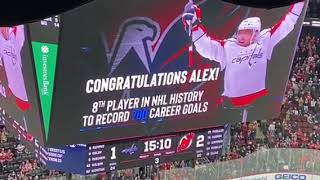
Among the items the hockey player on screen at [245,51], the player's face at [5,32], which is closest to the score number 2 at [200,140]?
the hockey player on screen at [245,51]

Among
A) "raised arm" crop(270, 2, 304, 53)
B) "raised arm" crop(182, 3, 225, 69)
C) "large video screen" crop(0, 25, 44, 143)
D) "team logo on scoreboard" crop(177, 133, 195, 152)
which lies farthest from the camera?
"team logo on scoreboard" crop(177, 133, 195, 152)

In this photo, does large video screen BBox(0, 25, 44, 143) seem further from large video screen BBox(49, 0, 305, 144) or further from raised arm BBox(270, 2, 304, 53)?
raised arm BBox(270, 2, 304, 53)

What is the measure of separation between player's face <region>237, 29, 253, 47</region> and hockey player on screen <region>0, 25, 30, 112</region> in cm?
205

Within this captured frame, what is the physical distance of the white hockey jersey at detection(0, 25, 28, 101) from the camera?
5319mm

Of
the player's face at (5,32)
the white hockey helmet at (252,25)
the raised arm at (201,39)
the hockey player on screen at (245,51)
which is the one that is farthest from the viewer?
the white hockey helmet at (252,25)

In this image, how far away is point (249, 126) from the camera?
11305 millimetres

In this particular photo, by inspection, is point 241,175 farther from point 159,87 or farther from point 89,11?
point 89,11

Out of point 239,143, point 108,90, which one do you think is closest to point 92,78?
point 108,90

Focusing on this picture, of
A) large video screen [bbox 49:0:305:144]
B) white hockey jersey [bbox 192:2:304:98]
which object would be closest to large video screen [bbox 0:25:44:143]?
large video screen [bbox 49:0:305:144]

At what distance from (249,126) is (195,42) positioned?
19.6ft

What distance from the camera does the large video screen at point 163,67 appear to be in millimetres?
5039

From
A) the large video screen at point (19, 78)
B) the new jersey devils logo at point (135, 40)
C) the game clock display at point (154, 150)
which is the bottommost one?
the game clock display at point (154, 150)

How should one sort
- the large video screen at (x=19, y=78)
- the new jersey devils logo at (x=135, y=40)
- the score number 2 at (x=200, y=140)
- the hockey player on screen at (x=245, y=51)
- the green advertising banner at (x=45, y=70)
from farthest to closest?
the score number 2 at (x=200, y=140), the hockey player on screen at (x=245, y=51), the large video screen at (x=19, y=78), the new jersey devils logo at (x=135, y=40), the green advertising banner at (x=45, y=70)

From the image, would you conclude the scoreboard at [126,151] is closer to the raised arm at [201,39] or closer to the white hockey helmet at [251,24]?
the raised arm at [201,39]
